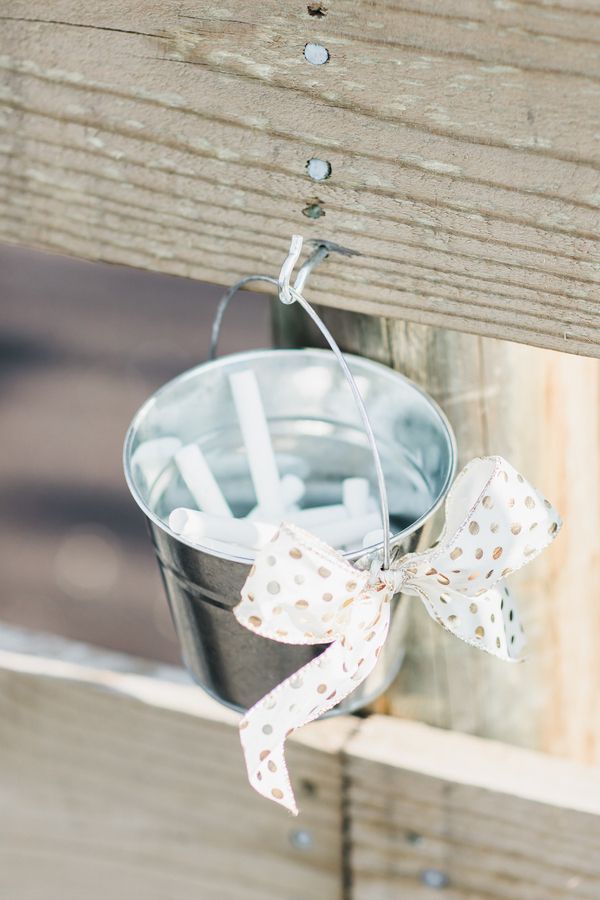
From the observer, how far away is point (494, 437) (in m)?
0.83

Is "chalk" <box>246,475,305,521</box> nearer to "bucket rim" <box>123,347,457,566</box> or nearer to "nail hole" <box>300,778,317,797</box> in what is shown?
"bucket rim" <box>123,347,457,566</box>

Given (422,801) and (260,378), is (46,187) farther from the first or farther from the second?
(422,801)

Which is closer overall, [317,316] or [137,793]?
[317,316]

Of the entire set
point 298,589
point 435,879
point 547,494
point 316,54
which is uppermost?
point 316,54

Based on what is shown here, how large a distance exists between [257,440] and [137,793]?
0.43 meters

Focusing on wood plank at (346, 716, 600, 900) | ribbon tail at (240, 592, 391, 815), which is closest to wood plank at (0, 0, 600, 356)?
ribbon tail at (240, 592, 391, 815)

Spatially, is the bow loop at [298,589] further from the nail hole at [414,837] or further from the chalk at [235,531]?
the nail hole at [414,837]

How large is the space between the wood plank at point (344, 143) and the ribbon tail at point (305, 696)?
0.21m

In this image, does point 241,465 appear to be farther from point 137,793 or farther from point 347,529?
point 137,793

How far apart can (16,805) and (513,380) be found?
0.69 meters

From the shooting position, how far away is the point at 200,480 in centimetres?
82

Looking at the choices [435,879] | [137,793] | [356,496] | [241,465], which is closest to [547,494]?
[356,496]

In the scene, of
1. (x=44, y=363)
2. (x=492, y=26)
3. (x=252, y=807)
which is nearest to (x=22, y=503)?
(x=44, y=363)

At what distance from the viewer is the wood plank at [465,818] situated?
881mm
